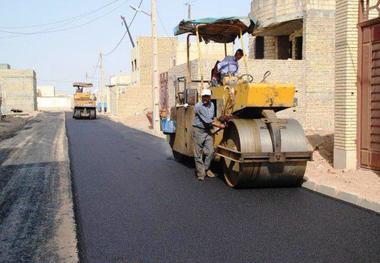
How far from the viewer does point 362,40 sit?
380 inches

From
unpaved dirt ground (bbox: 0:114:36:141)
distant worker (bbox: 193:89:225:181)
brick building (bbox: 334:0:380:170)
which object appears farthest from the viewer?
unpaved dirt ground (bbox: 0:114:36:141)

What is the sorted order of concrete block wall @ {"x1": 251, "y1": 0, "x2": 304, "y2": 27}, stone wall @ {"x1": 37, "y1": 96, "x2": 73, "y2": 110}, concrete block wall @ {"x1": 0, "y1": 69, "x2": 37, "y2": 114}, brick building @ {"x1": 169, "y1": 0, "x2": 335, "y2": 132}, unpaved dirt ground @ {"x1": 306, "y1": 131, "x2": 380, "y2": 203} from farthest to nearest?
1. stone wall @ {"x1": 37, "y1": 96, "x2": 73, "y2": 110}
2. concrete block wall @ {"x1": 0, "y1": 69, "x2": 37, "y2": 114}
3. concrete block wall @ {"x1": 251, "y1": 0, "x2": 304, "y2": 27}
4. brick building @ {"x1": 169, "y1": 0, "x2": 335, "y2": 132}
5. unpaved dirt ground @ {"x1": 306, "y1": 131, "x2": 380, "y2": 203}

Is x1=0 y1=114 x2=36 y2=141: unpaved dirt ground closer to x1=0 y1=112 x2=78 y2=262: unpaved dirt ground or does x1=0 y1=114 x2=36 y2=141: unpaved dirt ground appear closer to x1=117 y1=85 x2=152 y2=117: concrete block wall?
x1=117 y1=85 x2=152 y2=117: concrete block wall

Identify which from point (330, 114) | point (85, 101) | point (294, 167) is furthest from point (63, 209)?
point (85, 101)

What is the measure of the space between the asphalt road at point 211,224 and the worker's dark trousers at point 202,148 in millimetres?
280

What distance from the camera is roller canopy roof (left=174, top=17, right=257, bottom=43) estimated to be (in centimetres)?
921

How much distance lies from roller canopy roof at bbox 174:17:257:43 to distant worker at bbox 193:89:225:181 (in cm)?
142

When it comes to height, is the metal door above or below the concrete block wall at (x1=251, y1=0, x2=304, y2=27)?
below

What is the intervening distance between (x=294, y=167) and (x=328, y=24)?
572 inches

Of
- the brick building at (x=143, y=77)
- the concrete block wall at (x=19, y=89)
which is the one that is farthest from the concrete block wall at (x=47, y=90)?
the brick building at (x=143, y=77)

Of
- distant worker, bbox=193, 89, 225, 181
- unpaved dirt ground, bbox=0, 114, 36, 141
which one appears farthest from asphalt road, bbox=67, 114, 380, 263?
unpaved dirt ground, bbox=0, 114, 36, 141

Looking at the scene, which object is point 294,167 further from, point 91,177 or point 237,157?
point 91,177

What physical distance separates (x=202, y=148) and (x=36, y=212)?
333 centimetres

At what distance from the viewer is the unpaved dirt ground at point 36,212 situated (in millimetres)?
4988
